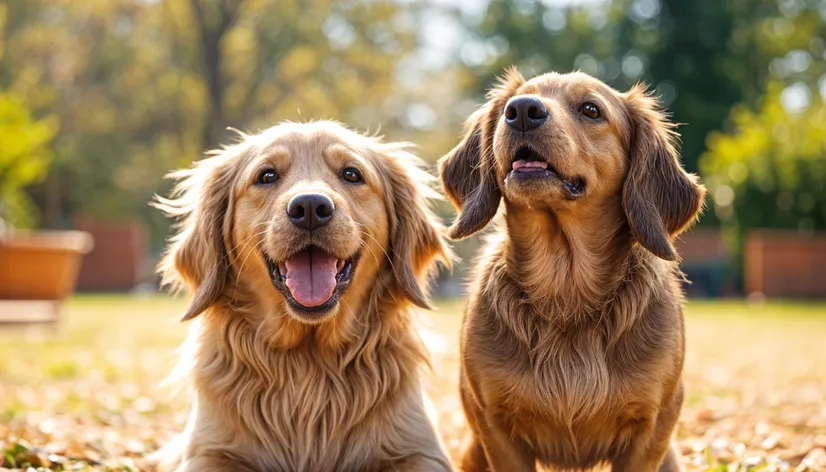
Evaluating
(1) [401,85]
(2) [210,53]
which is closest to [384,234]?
(2) [210,53]

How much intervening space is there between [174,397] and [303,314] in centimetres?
323

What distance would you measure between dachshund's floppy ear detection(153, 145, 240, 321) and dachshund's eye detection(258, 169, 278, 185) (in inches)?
8.4

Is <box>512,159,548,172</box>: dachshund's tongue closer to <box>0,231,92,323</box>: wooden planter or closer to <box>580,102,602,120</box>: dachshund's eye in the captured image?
<box>580,102,602,120</box>: dachshund's eye

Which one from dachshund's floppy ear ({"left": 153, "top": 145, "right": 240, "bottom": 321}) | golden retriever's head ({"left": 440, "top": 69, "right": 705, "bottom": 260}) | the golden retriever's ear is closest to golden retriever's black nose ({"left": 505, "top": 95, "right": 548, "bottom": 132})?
golden retriever's head ({"left": 440, "top": 69, "right": 705, "bottom": 260})

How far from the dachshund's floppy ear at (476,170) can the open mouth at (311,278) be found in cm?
59

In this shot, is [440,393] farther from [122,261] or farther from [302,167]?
[122,261]

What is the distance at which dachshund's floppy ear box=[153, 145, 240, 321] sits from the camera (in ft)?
13.3

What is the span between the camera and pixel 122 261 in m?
29.8

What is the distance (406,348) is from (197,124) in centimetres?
3335

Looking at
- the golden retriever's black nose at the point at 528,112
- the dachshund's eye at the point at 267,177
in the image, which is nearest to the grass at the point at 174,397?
the dachshund's eye at the point at 267,177

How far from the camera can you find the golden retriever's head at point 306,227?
3.67 m

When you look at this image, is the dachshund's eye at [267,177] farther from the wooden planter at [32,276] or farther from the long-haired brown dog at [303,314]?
the wooden planter at [32,276]

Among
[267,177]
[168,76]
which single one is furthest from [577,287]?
[168,76]

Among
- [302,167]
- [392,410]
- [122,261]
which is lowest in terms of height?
[122,261]
